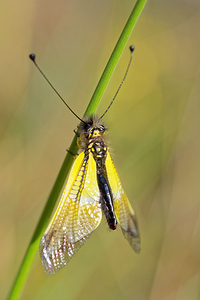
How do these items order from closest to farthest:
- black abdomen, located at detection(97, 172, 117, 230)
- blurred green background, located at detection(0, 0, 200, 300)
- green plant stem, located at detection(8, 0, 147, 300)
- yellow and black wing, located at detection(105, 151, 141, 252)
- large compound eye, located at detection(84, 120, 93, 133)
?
green plant stem, located at detection(8, 0, 147, 300) < large compound eye, located at detection(84, 120, 93, 133) < black abdomen, located at detection(97, 172, 117, 230) < yellow and black wing, located at detection(105, 151, 141, 252) < blurred green background, located at detection(0, 0, 200, 300)

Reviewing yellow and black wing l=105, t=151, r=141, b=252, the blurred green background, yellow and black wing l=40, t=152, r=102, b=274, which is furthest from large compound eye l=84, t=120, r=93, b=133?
the blurred green background

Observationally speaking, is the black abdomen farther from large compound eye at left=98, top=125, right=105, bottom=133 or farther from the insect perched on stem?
large compound eye at left=98, top=125, right=105, bottom=133

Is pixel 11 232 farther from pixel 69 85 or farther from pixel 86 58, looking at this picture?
pixel 86 58

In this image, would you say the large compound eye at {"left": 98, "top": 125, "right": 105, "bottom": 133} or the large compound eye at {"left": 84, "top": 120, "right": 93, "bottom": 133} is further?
the large compound eye at {"left": 98, "top": 125, "right": 105, "bottom": 133}

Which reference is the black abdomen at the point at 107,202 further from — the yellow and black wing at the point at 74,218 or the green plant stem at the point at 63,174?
the green plant stem at the point at 63,174

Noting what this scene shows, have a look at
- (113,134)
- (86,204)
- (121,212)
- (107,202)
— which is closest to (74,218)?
(86,204)

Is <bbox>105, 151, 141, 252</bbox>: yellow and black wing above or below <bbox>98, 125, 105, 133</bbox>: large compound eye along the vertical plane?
below
